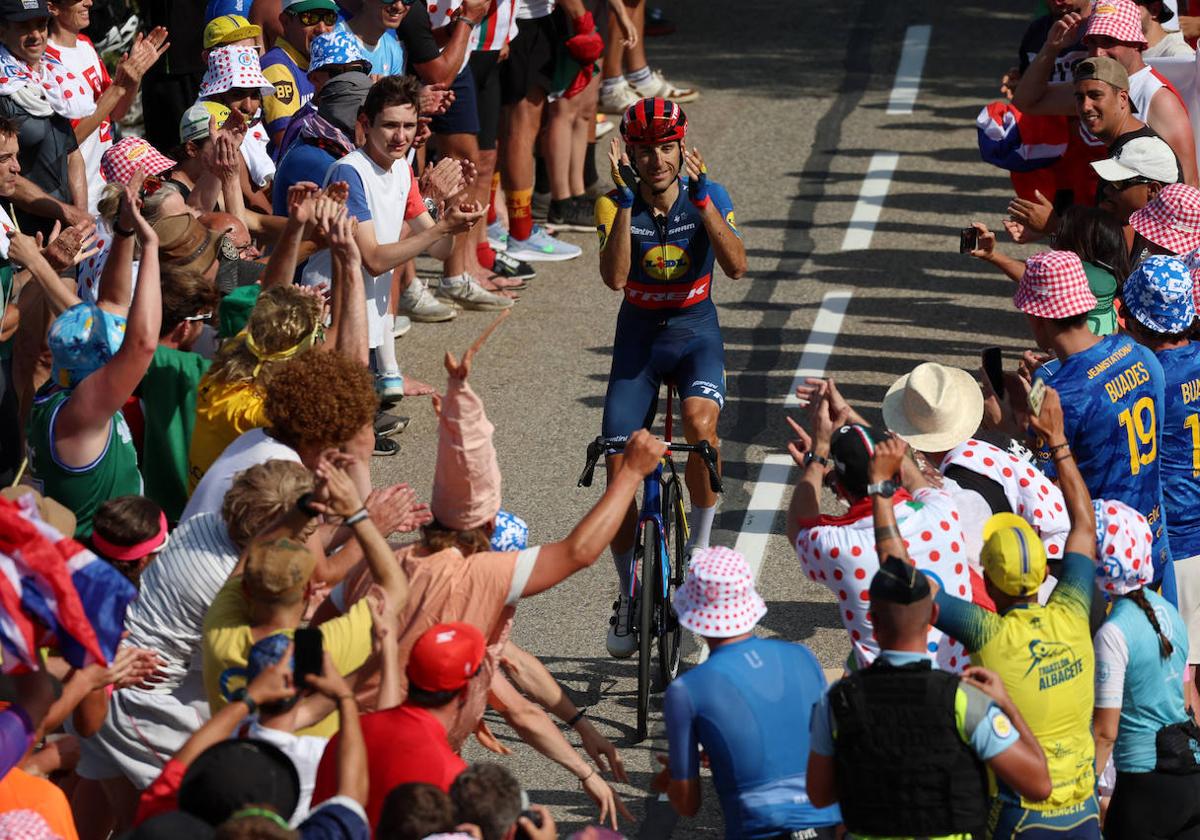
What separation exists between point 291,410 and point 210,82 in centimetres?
420

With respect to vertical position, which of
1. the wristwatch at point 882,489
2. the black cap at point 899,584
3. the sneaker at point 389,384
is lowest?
the sneaker at point 389,384

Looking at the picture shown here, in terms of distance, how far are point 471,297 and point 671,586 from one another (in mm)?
4328

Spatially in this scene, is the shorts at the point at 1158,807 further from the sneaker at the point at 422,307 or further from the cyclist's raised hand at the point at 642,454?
the sneaker at the point at 422,307

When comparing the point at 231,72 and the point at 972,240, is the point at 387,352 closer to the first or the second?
the point at 231,72

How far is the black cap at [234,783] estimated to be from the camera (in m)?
4.08

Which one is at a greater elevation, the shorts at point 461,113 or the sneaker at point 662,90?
the shorts at point 461,113

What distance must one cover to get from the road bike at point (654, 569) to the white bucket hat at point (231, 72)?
337cm

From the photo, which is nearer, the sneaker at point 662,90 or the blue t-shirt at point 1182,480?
the blue t-shirt at point 1182,480

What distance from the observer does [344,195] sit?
7.47 metres

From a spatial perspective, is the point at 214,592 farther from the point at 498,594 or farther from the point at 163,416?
the point at 163,416

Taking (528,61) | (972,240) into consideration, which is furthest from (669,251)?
(528,61)

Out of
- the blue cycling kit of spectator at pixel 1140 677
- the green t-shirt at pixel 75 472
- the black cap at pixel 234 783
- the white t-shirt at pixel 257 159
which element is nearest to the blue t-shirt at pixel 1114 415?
the blue cycling kit of spectator at pixel 1140 677

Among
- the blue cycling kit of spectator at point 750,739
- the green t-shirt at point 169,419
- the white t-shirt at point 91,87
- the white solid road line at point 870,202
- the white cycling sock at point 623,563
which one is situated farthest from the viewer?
the white solid road line at point 870,202

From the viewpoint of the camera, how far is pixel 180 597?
5.37 meters
